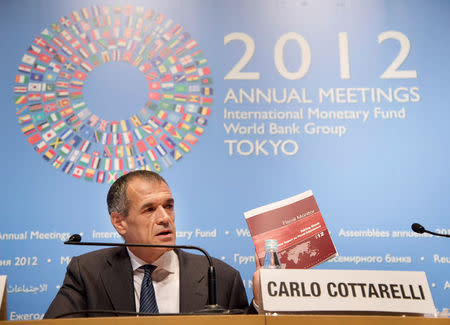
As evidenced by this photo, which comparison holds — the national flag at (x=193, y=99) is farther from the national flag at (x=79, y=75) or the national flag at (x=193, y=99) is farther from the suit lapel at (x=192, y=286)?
the suit lapel at (x=192, y=286)

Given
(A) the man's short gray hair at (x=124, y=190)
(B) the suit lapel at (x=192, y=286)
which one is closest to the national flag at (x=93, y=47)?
(A) the man's short gray hair at (x=124, y=190)

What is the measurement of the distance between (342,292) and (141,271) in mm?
928

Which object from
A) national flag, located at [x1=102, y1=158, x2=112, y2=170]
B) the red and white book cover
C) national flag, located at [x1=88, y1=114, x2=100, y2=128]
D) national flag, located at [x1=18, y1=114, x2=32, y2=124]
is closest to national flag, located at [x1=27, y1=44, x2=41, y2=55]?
national flag, located at [x1=18, y1=114, x2=32, y2=124]

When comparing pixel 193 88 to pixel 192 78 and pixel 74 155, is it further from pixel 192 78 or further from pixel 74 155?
pixel 74 155

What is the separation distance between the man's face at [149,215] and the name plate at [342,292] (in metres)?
0.80

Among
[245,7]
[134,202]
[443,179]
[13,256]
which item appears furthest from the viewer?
[245,7]

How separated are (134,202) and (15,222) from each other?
72 centimetres

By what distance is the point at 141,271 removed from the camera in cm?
206

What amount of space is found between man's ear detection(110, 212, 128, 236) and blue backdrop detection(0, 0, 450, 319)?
37 centimetres

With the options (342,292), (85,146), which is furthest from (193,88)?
(342,292)

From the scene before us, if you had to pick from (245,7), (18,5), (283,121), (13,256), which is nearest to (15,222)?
(13,256)

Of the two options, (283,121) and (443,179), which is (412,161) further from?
Answer: (283,121)

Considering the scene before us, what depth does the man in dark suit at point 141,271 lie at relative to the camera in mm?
1951

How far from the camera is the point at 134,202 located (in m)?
2.14
